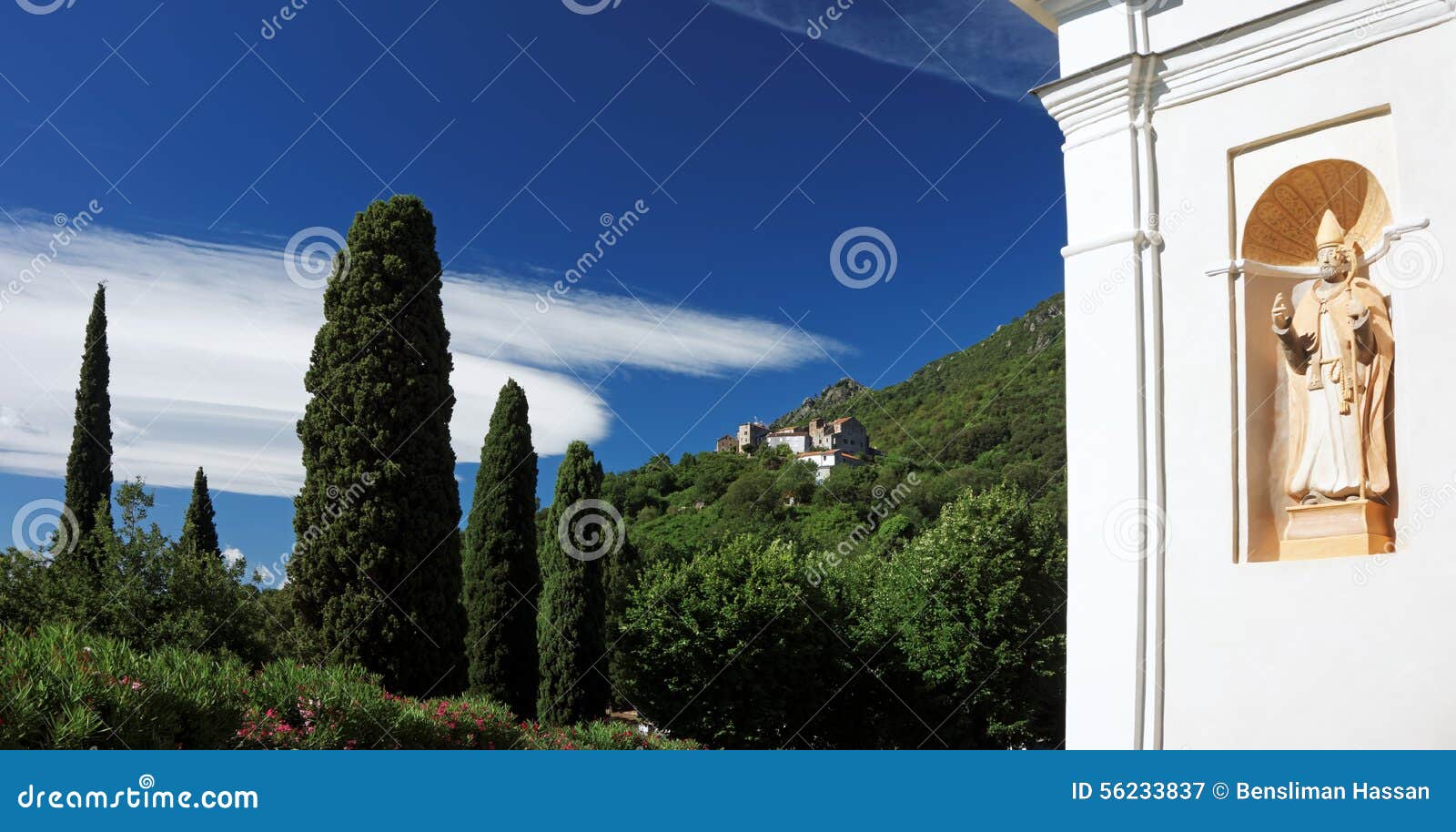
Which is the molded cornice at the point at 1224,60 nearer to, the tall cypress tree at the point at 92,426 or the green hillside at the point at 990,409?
the tall cypress tree at the point at 92,426

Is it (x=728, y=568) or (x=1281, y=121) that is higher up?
(x=1281, y=121)

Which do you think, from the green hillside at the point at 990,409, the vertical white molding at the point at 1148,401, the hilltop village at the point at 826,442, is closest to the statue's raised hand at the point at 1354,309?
the vertical white molding at the point at 1148,401

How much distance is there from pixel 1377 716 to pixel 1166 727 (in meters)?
1.47

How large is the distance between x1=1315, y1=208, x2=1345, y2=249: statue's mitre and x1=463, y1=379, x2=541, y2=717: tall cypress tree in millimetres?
15476

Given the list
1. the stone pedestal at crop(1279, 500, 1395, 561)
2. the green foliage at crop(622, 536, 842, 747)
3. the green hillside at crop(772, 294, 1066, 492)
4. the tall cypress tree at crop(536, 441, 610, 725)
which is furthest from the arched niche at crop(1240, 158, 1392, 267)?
the green hillside at crop(772, 294, 1066, 492)

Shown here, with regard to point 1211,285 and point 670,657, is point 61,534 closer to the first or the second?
point 670,657

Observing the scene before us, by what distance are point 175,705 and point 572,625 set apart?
1519cm

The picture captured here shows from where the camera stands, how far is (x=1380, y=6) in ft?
23.1

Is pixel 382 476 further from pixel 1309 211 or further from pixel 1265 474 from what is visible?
pixel 1309 211

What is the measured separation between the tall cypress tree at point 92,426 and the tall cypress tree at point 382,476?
9953mm

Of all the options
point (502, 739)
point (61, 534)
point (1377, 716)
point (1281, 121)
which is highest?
point (1281, 121)

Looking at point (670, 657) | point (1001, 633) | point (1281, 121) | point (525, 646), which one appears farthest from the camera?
point (1001, 633)

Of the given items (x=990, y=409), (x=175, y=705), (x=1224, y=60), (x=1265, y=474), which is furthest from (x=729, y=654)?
(x=990, y=409)

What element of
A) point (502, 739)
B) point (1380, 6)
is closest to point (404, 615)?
point (502, 739)
